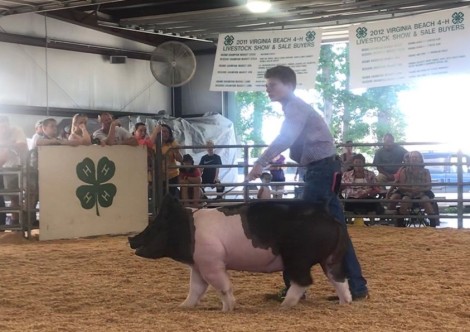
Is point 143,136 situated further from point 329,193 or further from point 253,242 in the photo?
point 253,242

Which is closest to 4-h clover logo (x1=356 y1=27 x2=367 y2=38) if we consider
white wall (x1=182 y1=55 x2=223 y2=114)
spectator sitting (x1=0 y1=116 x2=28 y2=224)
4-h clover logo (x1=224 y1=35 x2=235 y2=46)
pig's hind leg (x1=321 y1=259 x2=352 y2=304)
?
4-h clover logo (x1=224 y1=35 x2=235 y2=46)

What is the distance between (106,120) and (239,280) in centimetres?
543

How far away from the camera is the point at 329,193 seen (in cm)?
476

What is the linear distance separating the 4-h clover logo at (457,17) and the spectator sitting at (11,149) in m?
6.22

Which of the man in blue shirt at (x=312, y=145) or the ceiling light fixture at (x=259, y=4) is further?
the ceiling light fixture at (x=259, y=4)

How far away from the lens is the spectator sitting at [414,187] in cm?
1065

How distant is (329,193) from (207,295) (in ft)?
3.58

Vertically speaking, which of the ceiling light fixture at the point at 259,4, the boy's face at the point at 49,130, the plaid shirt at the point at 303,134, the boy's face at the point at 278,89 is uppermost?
the ceiling light fixture at the point at 259,4

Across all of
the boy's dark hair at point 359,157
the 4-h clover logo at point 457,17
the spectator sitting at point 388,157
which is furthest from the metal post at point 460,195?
the 4-h clover logo at point 457,17

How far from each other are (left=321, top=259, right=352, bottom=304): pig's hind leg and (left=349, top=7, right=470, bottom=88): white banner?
662cm

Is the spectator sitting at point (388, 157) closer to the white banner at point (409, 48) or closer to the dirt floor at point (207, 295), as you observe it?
the white banner at point (409, 48)

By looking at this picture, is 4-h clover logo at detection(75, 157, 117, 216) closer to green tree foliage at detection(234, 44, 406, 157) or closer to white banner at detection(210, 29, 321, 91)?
white banner at detection(210, 29, 321, 91)

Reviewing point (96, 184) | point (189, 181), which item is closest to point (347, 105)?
point (189, 181)

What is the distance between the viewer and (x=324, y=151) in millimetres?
4734
